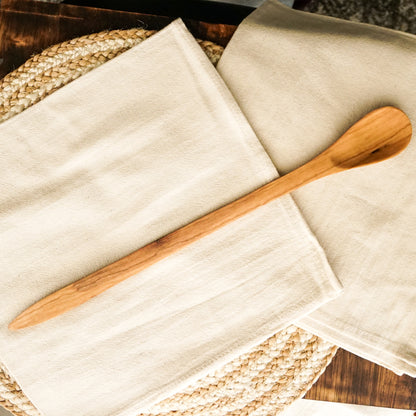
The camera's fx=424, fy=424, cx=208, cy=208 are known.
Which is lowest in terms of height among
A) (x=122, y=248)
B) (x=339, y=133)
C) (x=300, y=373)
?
(x=300, y=373)

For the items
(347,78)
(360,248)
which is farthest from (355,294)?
(347,78)

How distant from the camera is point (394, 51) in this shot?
1.16ft

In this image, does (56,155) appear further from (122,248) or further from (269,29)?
(269,29)

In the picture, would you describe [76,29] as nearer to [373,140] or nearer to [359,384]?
[373,140]

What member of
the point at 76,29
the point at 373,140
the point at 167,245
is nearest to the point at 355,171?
the point at 373,140

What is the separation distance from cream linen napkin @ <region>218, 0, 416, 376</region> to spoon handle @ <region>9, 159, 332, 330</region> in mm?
18

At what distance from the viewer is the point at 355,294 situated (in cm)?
36

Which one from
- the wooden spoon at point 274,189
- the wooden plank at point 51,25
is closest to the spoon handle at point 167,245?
the wooden spoon at point 274,189

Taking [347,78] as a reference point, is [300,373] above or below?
below

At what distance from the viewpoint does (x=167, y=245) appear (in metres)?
0.35

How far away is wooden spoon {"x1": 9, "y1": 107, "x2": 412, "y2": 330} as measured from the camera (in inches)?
13.5

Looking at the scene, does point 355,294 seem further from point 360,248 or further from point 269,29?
point 269,29

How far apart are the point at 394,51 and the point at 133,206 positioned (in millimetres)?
253

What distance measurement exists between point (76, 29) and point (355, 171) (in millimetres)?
282
